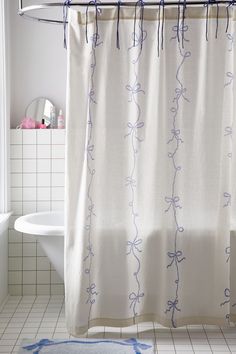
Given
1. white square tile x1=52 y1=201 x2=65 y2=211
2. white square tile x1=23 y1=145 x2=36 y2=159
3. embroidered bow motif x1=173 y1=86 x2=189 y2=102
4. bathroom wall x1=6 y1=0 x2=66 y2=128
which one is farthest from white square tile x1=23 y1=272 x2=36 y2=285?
embroidered bow motif x1=173 y1=86 x2=189 y2=102

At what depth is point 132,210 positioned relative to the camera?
141 inches

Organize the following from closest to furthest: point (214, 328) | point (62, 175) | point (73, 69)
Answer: point (73, 69), point (214, 328), point (62, 175)

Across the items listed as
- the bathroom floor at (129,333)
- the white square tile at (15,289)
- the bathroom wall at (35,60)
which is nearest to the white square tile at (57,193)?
the bathroom wall at (35,60)

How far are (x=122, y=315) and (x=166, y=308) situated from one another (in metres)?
0.30

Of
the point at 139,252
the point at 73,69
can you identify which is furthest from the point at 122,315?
the point at 73,69

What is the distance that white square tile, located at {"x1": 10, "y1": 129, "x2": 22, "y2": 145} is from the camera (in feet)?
14.5

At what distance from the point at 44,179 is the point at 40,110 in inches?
22.8

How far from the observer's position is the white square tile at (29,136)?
4.44 meters

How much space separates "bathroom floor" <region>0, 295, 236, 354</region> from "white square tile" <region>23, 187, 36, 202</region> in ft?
3.05

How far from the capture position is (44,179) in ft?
14.7

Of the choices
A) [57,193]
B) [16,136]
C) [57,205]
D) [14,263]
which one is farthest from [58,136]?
[14,263]

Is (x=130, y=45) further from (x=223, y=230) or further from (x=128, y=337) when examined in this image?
(x=128, y=337)

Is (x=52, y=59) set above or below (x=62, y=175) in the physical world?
above

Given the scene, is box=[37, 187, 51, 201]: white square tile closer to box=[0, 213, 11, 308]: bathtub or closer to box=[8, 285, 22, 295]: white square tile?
box=[0, 213, 11, 308]: bathtub
